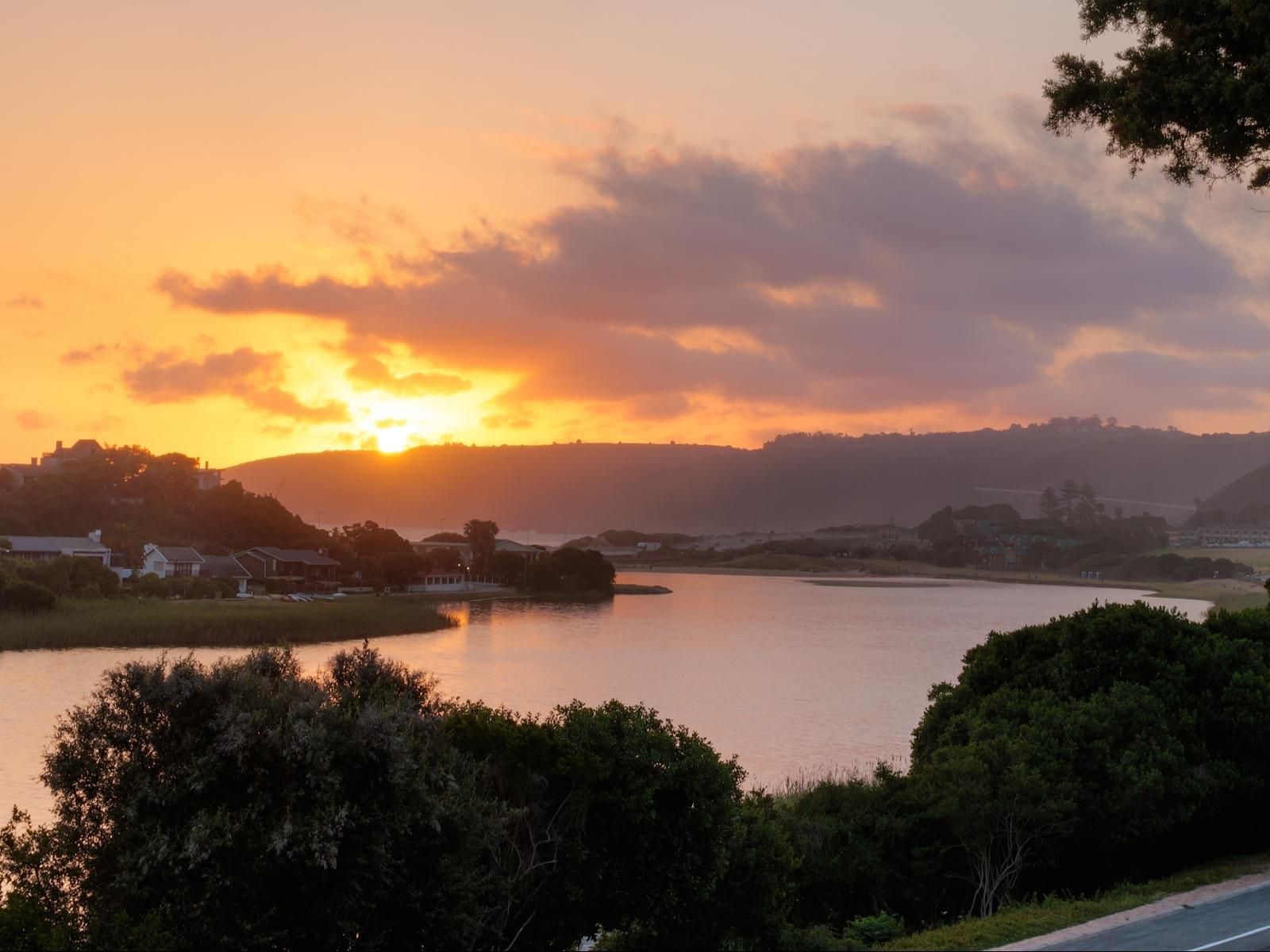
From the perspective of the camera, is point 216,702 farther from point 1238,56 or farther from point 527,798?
point 1238,56

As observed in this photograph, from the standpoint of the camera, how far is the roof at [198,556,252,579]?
71.1m

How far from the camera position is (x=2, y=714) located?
28.8 metres

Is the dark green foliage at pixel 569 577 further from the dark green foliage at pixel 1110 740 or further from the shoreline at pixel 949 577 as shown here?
the dark green foliage at pixel 1110 740

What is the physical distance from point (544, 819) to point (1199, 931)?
5762mm

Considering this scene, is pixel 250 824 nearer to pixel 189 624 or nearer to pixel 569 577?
pixel 189 624

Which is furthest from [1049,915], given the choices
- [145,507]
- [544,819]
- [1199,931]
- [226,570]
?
[145,507]

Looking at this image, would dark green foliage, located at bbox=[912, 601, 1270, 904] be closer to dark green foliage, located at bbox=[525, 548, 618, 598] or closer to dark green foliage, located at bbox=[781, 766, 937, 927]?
dark green foliage, located at bbox=[781, 766, 937, 927]

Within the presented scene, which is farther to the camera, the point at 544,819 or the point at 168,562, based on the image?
the point at 168,562

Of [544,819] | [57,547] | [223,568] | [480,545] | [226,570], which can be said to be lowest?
[544,819]

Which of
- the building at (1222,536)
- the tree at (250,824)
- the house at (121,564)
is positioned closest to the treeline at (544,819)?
the tree at (250,824)

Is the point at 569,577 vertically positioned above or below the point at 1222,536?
below

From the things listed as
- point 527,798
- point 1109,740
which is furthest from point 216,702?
point 1109,740

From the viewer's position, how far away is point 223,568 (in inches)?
2840

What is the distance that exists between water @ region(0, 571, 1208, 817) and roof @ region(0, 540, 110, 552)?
22672 millimetres
